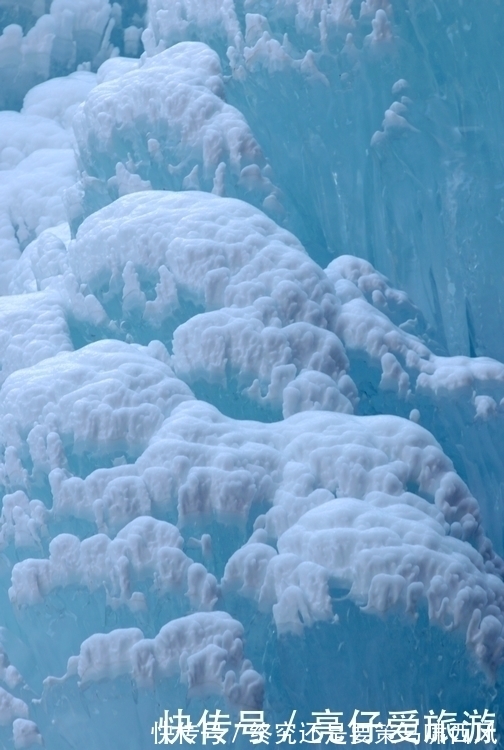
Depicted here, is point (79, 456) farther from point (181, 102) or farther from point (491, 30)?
point (491, 30)

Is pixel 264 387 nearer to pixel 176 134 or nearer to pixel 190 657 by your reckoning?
pixel 190 657

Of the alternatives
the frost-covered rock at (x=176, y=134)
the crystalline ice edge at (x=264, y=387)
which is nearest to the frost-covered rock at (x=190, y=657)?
the crystalline ice edge at (x=264, y=387)

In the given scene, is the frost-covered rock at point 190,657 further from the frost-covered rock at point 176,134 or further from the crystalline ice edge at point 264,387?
the frost-covered rock at point 176,134

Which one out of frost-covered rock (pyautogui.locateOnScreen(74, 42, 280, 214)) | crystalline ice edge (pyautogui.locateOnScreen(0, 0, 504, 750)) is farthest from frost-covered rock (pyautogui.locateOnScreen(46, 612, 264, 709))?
frost-covered rock (pyautogui.locateOnScreen(74, 42, 280, 214))

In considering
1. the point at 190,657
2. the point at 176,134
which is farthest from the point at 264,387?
the point at 176,134

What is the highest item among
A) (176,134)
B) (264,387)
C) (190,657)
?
(176,134)

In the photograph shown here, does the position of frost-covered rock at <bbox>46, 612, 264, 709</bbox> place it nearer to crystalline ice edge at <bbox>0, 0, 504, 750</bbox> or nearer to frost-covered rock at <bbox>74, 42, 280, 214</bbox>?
crystalline ice edge at <bbox>0, 0, 504, 750</bbox>

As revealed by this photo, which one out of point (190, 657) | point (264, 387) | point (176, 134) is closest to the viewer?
point (190, 657)

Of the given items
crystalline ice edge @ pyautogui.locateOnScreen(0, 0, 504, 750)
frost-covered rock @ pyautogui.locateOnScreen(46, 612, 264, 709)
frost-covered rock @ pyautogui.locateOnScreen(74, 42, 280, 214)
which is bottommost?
frost-covered rock @ pyautogui.locateOnScreen(46, 612, 264, 709)

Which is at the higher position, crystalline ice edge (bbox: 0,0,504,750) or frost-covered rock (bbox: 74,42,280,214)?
frost-covered rock (bbox: 74,42,280,214)

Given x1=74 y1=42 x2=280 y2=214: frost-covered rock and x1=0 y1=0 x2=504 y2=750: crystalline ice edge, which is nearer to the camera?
x1=0 y1=0 x2=504 y2=750: crystalline ice edge
